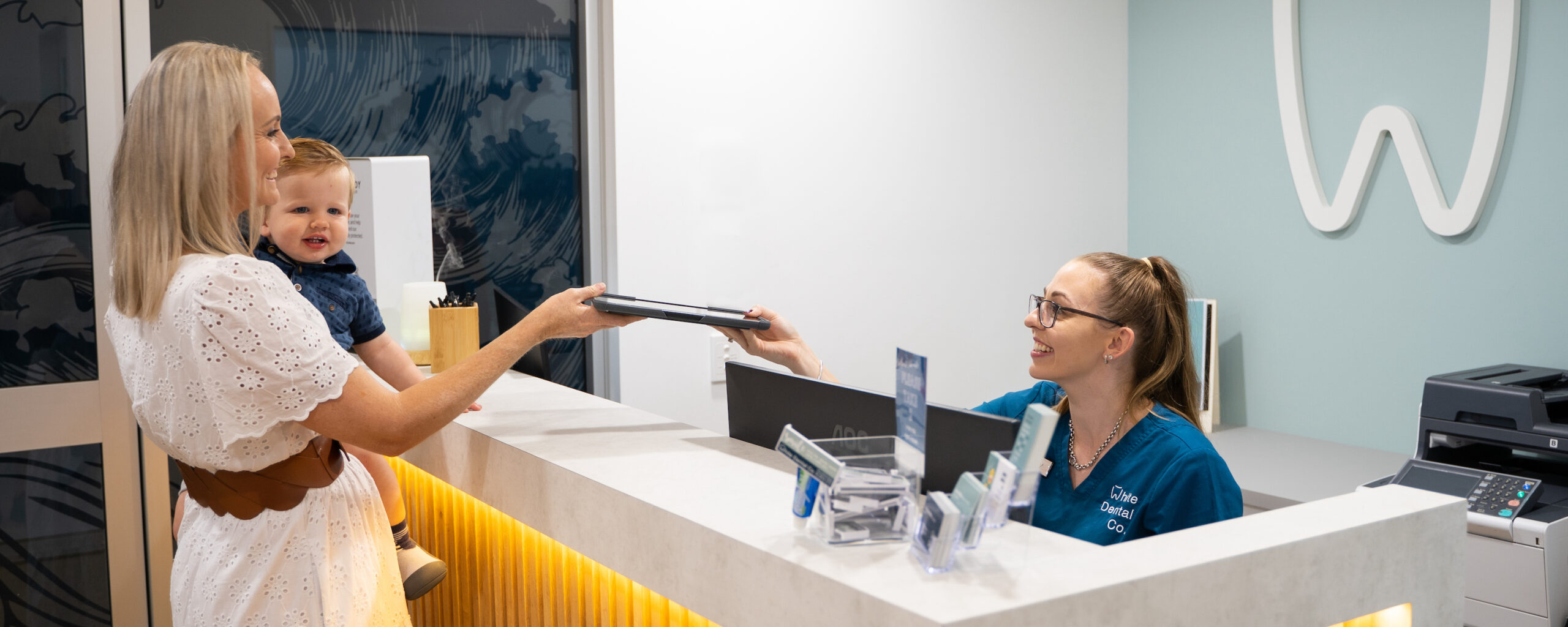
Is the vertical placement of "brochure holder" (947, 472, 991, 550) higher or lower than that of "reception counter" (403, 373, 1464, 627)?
higher

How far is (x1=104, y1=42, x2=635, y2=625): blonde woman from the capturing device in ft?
4.17

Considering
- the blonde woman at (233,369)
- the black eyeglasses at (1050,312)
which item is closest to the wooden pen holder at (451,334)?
the blonde woman at (233,369)

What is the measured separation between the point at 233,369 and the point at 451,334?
1118 millimetres

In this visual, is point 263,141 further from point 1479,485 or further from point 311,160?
point 1479,485

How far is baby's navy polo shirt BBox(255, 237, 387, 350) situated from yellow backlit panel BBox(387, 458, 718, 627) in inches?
12.6

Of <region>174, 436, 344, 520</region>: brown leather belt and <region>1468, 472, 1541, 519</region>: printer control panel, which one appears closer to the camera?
<region>174, 436, 344, 520</region>: brown leather belt

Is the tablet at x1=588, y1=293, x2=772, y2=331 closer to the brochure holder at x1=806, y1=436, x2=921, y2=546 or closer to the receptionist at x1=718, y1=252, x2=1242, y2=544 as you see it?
the receptionist at x1=718, y1=252, x2=1242, y2=544

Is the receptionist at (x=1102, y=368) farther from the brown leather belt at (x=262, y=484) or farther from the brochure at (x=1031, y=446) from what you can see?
the brochure at (x=1031, y=446)

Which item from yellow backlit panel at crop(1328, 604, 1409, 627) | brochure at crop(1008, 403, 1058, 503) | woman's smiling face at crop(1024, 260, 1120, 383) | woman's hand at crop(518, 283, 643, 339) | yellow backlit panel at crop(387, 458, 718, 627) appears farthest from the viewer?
woman's smiling face at crop(1024, 260, 1120, 383)

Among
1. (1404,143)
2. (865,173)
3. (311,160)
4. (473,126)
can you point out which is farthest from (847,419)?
(1404,143)

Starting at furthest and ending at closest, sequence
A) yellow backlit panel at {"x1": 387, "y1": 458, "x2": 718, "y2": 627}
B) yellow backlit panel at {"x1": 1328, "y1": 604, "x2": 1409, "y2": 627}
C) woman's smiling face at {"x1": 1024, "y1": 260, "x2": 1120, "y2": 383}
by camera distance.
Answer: woman's smiling face at {"x1": 1024, "y1": 260, "x2": 1120, "y2": 383}, yellow backlit panel at {"x1": 387, "y1": 458, "x2": 718, "y2": 627}, yellow backlit panel at {"x1": 1328, "y1": 604, "x2": 1409, "y2": 627}

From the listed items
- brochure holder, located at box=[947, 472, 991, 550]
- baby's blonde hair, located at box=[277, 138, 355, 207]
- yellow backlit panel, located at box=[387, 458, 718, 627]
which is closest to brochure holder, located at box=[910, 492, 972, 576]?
brochure holder, located at box=[947, 472, 991, 550]

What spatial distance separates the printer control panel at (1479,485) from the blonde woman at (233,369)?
222 centimetres

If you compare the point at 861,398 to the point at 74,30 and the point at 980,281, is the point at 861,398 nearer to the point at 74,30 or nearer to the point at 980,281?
the point at 74,30
